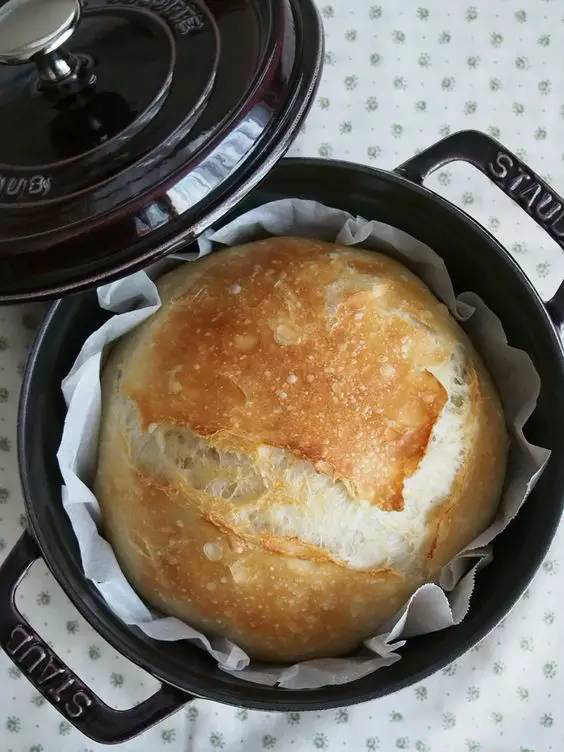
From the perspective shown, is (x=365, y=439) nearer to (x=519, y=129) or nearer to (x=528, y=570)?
(x=528, y=570)

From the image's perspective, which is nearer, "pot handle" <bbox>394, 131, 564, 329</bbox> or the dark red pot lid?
the dark red pot lid

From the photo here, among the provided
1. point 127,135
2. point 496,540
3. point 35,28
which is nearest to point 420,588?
point 496,540

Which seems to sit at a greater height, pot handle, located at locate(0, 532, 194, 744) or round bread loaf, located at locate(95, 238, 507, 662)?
round bread loaf, located at locate(95, 238, 507, 662)

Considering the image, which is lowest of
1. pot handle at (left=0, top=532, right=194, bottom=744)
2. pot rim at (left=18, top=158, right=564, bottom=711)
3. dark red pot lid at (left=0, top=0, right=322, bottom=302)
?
pot handle at (left=0, top=532, right=194, bottom=744)

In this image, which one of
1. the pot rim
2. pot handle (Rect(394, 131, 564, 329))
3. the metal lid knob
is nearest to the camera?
the metal lid knob

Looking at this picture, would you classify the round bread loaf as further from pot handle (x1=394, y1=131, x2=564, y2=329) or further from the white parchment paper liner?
pot handle (x1=394, y1=131, x2=564, y2=329)

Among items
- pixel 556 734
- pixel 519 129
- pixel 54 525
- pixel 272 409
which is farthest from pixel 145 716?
pixel 519 129

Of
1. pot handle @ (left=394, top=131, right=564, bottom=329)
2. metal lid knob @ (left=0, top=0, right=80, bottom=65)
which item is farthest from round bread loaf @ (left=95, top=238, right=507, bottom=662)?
metal lid knob @ (left=0, top=0, right=80, bottom=65)
